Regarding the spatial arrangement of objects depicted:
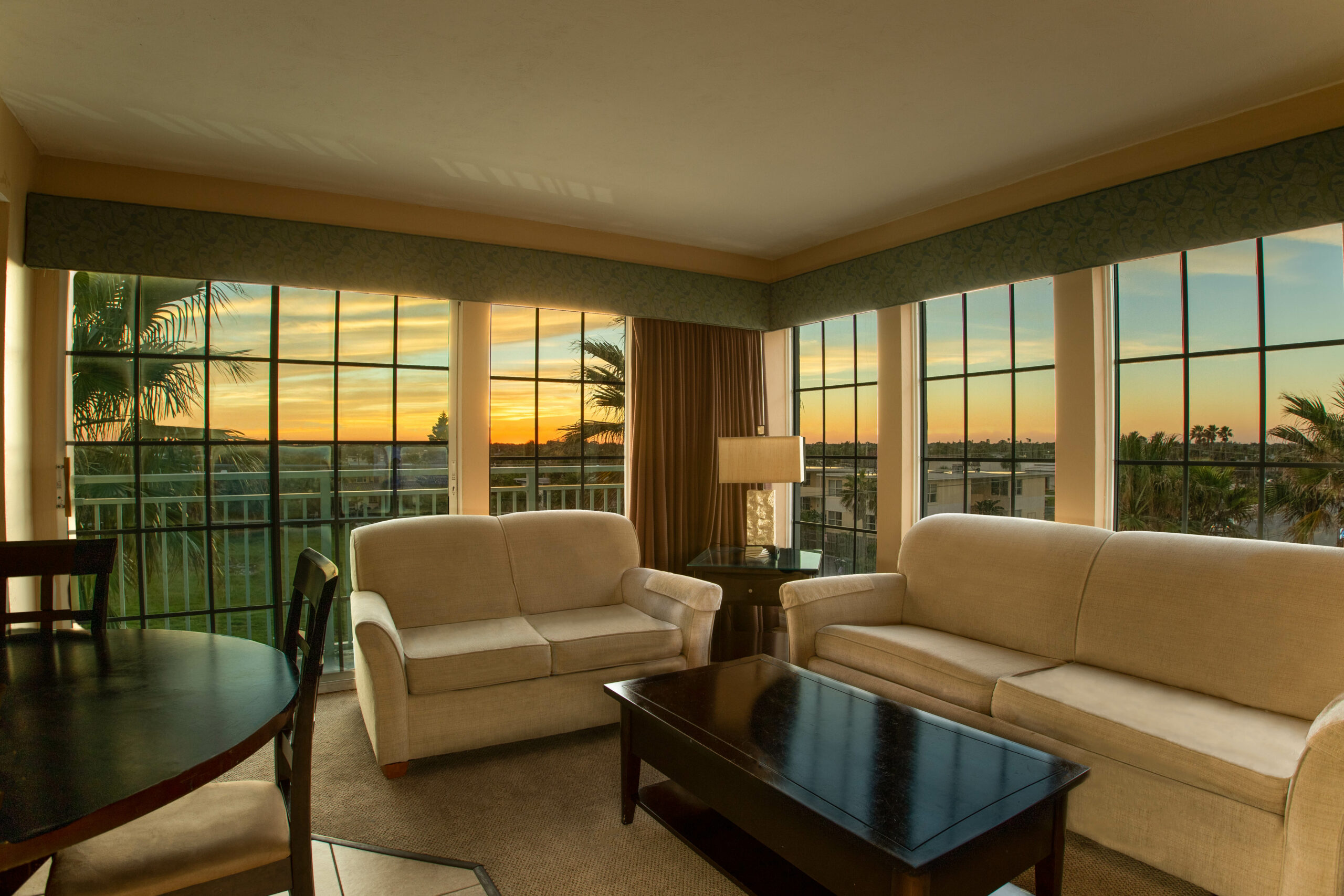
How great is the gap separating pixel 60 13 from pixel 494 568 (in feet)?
8.60

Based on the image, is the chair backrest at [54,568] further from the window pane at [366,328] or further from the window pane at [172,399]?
the window pane at [366,328]

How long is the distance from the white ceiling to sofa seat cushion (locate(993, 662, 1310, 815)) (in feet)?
7.26

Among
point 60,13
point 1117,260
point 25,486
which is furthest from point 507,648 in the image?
point 1117,260

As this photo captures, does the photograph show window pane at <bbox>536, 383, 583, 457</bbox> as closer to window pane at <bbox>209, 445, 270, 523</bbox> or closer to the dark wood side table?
the dark wood side table

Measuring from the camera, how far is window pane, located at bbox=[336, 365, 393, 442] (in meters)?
3.88

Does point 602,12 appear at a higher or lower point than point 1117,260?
higher

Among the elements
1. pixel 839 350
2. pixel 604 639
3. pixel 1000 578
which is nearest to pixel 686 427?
pixel 839 350

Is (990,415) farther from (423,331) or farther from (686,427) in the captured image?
(423,331)

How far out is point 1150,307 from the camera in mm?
3244

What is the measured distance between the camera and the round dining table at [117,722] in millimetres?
1103

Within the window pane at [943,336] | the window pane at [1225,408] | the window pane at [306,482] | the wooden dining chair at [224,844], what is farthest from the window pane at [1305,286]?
the window pane at [306,482]

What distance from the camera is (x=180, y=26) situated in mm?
2250

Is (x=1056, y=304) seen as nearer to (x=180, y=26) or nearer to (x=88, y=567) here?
(x=180, y=26)

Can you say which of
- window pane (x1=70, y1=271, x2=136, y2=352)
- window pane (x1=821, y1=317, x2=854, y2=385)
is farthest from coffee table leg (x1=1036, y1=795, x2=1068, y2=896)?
window pane (x1=70, y1=271, x2=136, y2=352)
